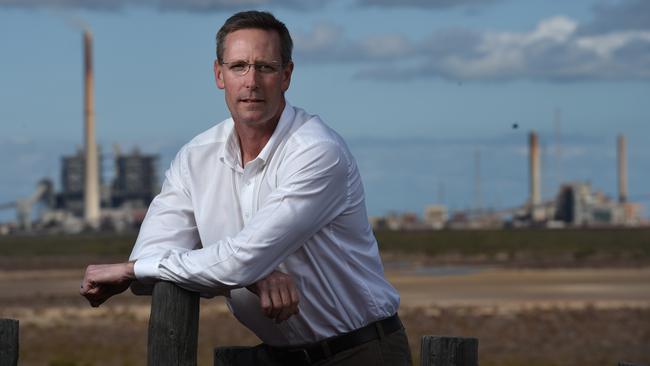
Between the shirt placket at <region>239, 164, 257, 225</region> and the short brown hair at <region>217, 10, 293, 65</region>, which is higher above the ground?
the short brown hair at <region>217, 10, 293, 65</region>

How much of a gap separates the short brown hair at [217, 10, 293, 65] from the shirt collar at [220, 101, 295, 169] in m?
0.17

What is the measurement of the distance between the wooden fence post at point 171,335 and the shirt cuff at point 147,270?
0.15m

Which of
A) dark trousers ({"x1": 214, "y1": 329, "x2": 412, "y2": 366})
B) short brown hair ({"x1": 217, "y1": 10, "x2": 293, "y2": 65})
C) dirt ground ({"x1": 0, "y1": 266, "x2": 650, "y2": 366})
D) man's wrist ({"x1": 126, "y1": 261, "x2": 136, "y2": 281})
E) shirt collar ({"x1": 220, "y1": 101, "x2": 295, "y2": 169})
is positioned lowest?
dirt ground ({"x1": 0, "y1": 266, "x2": 650, "y2": 366})

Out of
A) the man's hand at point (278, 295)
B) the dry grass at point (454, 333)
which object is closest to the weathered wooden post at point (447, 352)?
the man's hand at point (278, 295)

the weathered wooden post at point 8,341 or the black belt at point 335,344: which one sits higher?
the weathered wooden post at point 8,341

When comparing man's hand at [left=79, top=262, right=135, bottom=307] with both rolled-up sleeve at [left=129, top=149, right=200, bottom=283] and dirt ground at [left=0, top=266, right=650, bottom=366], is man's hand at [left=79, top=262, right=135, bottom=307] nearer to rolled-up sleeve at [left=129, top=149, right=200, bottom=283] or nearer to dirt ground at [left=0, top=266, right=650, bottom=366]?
rolled-up sleeve at [left=129, top=149, right=200, bottom=283]

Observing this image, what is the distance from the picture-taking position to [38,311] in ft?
120

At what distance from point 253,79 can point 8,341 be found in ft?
2.93

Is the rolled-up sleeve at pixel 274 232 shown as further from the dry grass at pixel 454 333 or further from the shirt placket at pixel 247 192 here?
the dry grass at pixel 454 333

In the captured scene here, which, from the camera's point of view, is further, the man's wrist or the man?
the man's wrist

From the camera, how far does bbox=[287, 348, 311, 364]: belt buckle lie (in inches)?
148

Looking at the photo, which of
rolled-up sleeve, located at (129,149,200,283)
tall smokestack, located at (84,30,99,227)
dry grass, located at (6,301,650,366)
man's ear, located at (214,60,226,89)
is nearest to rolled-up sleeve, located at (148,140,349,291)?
rolled-up sleeve, located at (129,149,200,283)

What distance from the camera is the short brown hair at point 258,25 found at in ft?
11.9

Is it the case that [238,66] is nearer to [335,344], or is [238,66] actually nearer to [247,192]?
[247,192]
